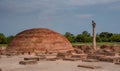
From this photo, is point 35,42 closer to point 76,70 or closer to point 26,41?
point 26,41

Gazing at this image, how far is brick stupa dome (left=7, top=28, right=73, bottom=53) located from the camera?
34.3 meters

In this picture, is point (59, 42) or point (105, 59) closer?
point (105, 59)

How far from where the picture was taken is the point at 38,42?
34.6 m

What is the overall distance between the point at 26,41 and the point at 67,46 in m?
5.74

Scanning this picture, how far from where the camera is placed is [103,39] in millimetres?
73688

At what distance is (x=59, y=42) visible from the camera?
1389 inches

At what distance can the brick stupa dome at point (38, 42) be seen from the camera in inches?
1350

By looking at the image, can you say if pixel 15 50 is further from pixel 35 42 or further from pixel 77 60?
pixel 77 60

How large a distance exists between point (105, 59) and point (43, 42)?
13.2m

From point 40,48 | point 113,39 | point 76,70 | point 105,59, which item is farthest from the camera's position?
point 113,39

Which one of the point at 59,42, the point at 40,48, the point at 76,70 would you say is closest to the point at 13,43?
the point at 40,48

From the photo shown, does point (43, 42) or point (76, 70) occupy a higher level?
point (43, 42)

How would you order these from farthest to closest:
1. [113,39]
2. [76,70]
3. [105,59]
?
[113,39] → [105,59] → [76,70]

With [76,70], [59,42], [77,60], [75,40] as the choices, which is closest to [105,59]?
[77,60]
